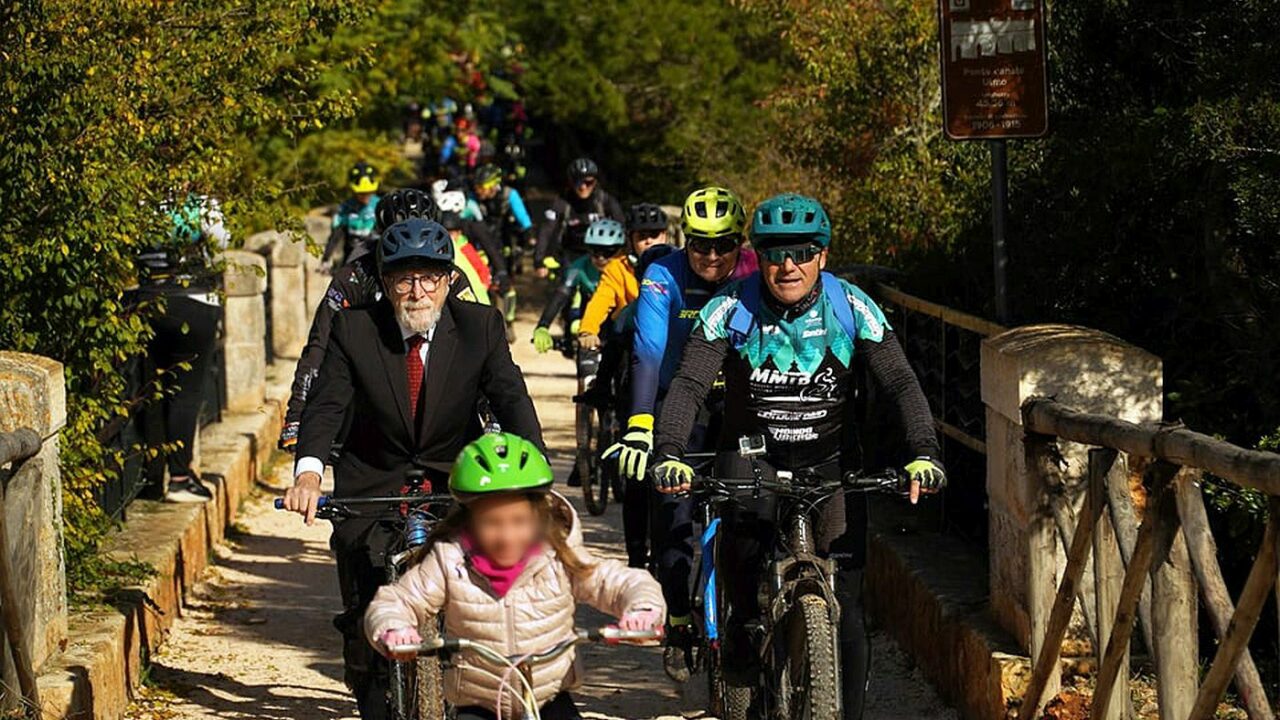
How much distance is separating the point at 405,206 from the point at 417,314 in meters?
2.26

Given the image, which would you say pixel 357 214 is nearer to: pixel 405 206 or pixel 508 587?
pixel 405 206

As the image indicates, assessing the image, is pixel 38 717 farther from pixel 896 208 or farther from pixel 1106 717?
pixel 896 208

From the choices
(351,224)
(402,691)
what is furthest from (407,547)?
(351,224)

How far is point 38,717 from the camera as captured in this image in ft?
23.2

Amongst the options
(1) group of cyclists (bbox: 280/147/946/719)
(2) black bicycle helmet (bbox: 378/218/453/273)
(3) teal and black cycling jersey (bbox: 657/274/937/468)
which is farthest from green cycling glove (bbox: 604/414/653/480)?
(2) black bicycle helmet (bbox: 378/218/453/273)

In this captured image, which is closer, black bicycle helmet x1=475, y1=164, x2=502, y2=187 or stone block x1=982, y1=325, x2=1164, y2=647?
stone block x1=982, y1=325, x2=1164, y2=647

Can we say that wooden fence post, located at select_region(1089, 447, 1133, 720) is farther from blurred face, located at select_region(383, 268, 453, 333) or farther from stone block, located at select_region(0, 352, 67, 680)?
stone block, located at select_region(0, 352, 67, 680)

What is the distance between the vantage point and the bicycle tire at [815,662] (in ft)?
21.0

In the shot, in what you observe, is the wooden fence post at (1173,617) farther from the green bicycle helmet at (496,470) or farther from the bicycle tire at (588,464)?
the bicycle tire at (588,464)

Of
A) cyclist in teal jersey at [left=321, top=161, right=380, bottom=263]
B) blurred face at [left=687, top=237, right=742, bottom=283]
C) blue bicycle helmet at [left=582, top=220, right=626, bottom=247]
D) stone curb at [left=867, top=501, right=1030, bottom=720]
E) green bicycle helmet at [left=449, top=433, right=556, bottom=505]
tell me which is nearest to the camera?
green bicycle helmet at [left=449, top=433, right=556, bottom=505]

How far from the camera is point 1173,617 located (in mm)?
5977

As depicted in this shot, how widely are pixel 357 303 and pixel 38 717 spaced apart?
2.46m

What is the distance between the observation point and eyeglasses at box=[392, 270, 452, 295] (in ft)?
23.5

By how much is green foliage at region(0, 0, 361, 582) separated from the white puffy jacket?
3769 millimetres
